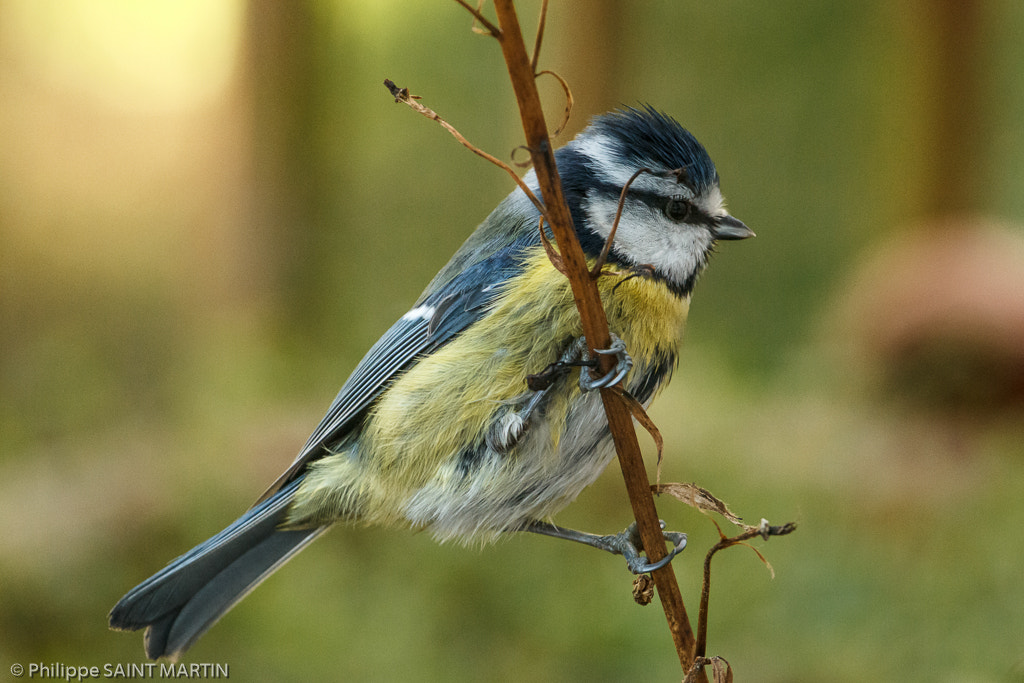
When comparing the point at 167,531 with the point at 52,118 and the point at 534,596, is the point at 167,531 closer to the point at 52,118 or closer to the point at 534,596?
the point at 534,596

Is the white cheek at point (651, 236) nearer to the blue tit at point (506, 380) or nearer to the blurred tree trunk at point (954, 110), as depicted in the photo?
the blue tit at point (506, 380)

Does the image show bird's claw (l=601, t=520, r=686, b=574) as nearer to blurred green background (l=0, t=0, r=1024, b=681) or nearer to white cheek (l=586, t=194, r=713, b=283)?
white cheek (l=586, t=194, r=713, b=283)

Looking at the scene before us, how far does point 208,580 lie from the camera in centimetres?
84

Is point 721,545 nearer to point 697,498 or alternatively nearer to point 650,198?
point 697,498

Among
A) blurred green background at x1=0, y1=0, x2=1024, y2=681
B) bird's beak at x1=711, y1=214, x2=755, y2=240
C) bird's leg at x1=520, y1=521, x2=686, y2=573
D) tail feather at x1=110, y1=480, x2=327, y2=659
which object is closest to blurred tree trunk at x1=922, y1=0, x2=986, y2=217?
blurred green background at x1=0, y1=0, x2=1024, y2=681

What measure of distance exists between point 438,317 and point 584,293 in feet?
1.28

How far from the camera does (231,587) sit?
846mm

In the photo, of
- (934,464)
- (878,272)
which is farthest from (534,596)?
(878,272)

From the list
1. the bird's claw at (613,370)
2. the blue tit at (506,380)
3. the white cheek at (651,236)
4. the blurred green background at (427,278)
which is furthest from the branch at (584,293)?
the blurred green background at (427,278)

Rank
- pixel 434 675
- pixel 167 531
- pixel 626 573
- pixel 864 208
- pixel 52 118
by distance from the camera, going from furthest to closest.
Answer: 1. pixel 864 208
2. pixel 52 118
3. pixel 167 531
4. pixel 626 573
5. pixel 434 675

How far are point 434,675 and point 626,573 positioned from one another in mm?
418

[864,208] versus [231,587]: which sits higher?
[864,208]

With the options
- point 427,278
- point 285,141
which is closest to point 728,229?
point 285,141

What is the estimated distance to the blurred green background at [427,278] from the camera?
151 cm
